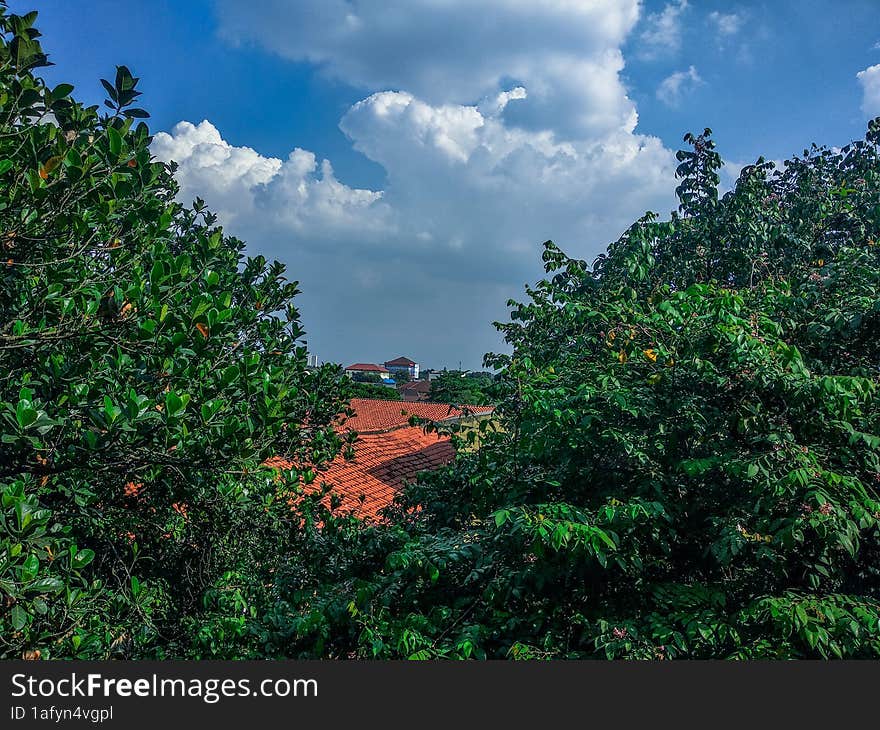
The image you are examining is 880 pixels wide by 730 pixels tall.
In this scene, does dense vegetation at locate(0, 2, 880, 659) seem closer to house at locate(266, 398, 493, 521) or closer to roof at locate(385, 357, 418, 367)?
house at locate(266, 398, 493, 521)

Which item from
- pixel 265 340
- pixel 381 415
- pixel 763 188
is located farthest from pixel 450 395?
pixel 381 415

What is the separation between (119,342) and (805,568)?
4479 millimetres

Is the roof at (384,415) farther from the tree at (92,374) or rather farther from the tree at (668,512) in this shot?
the tree at (92,374)

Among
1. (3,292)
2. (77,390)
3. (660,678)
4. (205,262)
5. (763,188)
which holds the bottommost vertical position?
(660,678)

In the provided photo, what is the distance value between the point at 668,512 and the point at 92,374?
3724 millimetres

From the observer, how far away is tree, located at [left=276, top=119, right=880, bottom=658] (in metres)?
3.38

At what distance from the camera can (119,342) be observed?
11.2ft

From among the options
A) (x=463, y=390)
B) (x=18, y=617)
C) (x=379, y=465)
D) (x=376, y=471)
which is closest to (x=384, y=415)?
(x=379, y=465)

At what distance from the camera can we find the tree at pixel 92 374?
3076 mm

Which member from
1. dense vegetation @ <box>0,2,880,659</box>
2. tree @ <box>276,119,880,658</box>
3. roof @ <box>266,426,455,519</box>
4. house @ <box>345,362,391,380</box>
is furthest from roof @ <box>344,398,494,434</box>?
house @ <box>345,362,391,380</box>

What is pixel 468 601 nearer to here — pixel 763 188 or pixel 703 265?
pixel 703 265

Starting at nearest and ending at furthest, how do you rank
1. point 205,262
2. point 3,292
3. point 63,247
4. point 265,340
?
point 63,247
point 3,292
point 205,262
point 265,340

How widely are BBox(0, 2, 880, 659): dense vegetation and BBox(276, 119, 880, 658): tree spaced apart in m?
0.02

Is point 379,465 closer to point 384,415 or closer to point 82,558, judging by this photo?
point 384,415
